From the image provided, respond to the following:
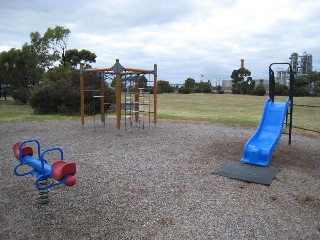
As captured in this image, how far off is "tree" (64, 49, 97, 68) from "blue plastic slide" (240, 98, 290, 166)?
94.6 feet

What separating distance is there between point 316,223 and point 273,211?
0.45 metres

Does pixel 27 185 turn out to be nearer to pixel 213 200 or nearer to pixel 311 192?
pixel 213 200

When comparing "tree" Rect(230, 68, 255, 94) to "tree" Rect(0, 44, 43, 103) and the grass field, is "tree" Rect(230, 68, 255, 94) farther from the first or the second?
"tree" Rect(0, 44, 43, 103)

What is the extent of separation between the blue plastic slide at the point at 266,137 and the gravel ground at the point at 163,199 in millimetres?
308

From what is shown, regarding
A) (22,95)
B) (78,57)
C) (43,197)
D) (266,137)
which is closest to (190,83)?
(78,57)

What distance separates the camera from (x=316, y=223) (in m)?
3.29

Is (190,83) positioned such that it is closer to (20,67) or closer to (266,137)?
(20,67)

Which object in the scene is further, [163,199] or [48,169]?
[163,199]

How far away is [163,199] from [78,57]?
3328cm

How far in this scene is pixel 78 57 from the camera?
3475 cm

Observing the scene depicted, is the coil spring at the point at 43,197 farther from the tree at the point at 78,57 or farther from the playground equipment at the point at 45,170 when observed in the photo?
the tree at the point at 78,57

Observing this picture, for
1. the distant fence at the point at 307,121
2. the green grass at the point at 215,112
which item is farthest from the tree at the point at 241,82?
the distant fence at the point at 307,121

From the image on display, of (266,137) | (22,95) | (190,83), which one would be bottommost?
(266,137)

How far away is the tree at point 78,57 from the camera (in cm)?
3391
